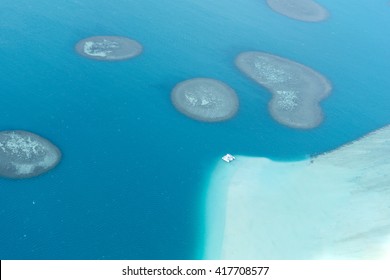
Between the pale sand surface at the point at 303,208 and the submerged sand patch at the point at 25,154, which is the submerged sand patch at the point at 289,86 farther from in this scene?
the submerged sand patch at the point at 25,154

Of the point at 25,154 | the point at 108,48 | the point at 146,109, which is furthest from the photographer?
the point at 108,48

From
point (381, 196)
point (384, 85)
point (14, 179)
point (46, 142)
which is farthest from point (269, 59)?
point (14, 179)

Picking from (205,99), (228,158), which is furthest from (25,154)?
(205,99)

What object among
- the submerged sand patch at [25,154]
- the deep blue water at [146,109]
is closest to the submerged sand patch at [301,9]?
the deep blue water at [146,109]

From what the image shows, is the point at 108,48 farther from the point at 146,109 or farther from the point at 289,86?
the point at 289,86

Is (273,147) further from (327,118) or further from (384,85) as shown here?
(384,85)

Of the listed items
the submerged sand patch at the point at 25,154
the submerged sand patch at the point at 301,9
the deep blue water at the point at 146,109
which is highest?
the submerged sand patch at the point at 301,9
